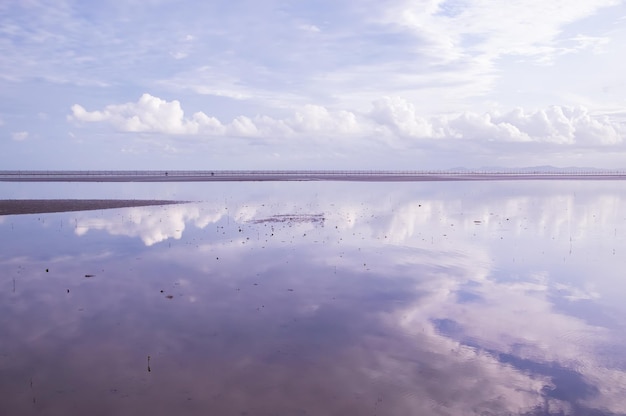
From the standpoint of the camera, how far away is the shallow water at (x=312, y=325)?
32.0 feet

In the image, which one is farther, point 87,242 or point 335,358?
point 87,242

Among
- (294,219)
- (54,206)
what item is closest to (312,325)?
(294,219)

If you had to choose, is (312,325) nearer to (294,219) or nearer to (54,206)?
(294,219)

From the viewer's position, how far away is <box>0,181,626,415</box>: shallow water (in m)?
9.77

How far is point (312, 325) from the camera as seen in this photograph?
1391 centimetres

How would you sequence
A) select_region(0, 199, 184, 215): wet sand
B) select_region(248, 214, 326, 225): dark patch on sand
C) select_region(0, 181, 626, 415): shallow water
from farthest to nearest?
select_region(0, 199, 184, 215): wet sand
select_region(248, 214, 326, 225): dark patch on sand
select_region(0, 181, 626, 415): shallow water

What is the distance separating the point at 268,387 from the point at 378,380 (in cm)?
240

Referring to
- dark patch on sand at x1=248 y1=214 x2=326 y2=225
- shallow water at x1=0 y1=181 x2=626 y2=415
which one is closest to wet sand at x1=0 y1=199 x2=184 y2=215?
shallow water at x1=0 y1=181 x2=626 y2=415

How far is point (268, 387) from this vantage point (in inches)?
399

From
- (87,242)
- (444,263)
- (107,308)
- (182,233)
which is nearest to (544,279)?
(444,263)

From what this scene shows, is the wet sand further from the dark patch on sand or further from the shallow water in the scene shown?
the dark patch on sand

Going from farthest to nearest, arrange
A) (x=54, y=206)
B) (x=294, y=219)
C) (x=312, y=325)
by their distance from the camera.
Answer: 1. (x=54, y=206)
2. (x=294, y=219)
3. (x=312, y=325)

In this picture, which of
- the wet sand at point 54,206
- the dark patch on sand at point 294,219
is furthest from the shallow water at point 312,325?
the wet sand at point 54,206

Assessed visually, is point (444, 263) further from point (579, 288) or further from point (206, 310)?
point (206, 310)
